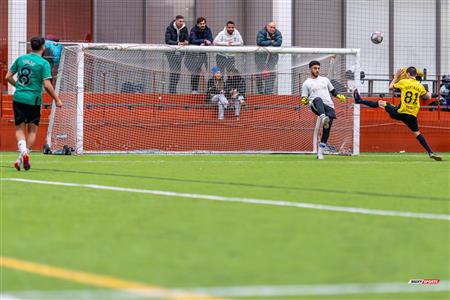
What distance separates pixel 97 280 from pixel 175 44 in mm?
18453

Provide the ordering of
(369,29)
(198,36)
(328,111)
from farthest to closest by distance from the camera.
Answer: (369,29) < (198,36) < (328,111)

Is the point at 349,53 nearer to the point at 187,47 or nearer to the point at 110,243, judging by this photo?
the point at 187,47

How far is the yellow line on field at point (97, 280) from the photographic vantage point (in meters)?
5.41

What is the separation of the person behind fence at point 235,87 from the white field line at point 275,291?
1773 centimetres

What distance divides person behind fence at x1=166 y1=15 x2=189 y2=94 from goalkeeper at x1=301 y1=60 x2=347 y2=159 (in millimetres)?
2996

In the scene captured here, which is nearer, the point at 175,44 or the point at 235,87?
the point at 235,87

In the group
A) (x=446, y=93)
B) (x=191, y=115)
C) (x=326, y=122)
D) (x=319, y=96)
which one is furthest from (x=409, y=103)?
(x=446, y=93)

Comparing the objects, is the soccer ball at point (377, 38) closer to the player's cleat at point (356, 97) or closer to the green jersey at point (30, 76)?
the player's cleat at point (356, 97)

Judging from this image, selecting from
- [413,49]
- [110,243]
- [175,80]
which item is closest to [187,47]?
[175,80]

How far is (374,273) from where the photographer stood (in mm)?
6152

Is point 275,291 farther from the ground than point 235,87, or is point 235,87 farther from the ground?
point 235,87

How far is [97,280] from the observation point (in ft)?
19.2

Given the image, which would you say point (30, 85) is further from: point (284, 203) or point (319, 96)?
point (319, 96)

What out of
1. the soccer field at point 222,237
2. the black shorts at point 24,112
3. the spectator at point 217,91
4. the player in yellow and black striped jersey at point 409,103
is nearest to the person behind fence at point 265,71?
the spectator at point 217,91
